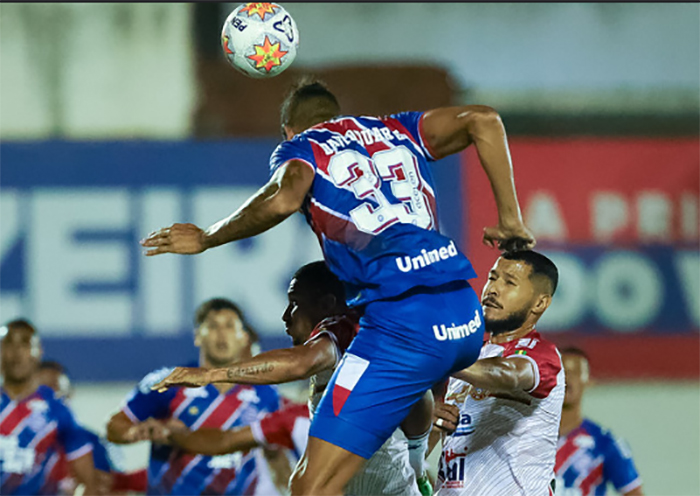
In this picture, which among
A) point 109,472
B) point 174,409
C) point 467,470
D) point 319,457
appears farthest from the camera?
point 109,472

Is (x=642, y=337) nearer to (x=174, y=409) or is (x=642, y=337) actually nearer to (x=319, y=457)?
(x=174, y=409)

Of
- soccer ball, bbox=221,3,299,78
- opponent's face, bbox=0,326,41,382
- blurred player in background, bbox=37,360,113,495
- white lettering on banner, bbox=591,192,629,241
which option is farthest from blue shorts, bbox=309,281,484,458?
white lettering on banner, bbox=591,192,629,241

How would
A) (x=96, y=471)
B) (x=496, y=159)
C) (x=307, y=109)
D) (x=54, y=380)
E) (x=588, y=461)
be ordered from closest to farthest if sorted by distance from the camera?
(x=496, y=159), (x=307, y=109), (x=588, y=461), (x=96, y=471), (x=54, y=380)

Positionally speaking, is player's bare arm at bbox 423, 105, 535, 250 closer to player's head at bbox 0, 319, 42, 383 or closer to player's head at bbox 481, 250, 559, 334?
player's head at bbox 481, 250, 559, 334

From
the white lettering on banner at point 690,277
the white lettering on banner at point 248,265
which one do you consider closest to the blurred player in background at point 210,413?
the white lettering on banner at point 248,265

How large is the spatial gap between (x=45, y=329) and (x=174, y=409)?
14.6 feet

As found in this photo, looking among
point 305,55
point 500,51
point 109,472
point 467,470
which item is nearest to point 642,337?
point 500,51

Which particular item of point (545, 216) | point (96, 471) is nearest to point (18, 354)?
point (96, 471)

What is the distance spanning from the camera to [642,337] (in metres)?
10.2

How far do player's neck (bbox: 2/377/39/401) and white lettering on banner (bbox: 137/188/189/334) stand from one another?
10.8 feet

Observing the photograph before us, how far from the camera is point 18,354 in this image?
6547mm

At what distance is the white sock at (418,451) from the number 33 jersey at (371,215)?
2.65 ft

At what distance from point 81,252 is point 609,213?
5223mm

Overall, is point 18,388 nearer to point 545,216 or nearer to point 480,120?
point 480,120
